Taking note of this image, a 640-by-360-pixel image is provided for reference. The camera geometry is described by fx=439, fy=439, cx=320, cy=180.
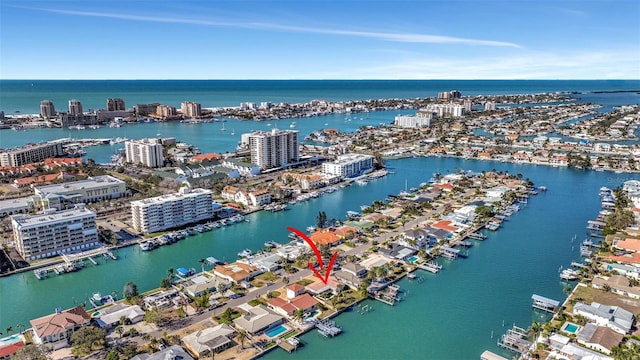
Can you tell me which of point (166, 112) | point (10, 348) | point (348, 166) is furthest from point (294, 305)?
point (166, 112)

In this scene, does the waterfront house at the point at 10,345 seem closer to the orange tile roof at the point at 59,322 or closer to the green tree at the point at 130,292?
the orange tile roof at the point at 59,322

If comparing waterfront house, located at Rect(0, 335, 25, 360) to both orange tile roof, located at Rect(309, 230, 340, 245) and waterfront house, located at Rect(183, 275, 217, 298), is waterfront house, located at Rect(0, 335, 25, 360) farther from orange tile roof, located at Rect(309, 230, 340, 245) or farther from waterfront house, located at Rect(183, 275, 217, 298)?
orange tile roof, located at Rect(309, 230, 340, 245)

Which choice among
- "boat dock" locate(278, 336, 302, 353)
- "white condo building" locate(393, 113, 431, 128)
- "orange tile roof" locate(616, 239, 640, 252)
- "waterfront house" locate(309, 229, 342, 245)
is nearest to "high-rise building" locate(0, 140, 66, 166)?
"waterfront house" locate(309, 229, 342, 245)

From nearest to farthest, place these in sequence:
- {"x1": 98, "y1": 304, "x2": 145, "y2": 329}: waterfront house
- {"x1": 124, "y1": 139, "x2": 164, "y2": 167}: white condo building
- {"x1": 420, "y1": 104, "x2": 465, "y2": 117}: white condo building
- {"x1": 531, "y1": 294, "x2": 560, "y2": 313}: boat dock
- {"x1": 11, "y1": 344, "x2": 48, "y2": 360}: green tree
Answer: {"x1": 11, "y1": 344, "x2": 48, "y2": 360}: green tree, {"x1": 98, "y1": 304, "x2": 145, "y2": 329}: waterfront house, {"x1": 531, "y1": 294, "x2": 560, "y2": 313}: boat dock, {"x1": 124, "y1": 139, "x2": 164, "y2": 167}: white condo building, {"x1": 420, "y1": 104, "x2": 465, "y2": 117}: white condo building

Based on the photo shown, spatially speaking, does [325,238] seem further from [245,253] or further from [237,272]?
[237,272]

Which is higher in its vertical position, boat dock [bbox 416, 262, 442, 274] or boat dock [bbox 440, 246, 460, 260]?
boat dock [bbox 440, 246, 460, 260]

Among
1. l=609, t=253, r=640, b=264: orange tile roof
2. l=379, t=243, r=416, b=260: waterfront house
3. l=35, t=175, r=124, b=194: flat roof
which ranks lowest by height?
l=379, t=243, r=416, b=260: waterfront house
